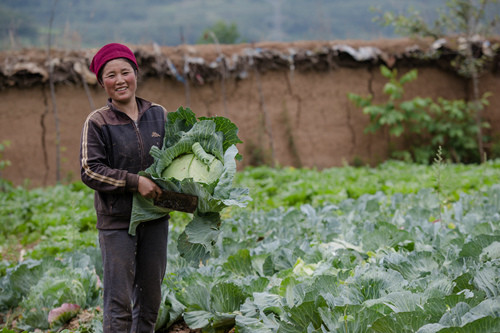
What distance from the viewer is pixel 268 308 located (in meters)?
2.48

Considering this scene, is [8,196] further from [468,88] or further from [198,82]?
[468,88]

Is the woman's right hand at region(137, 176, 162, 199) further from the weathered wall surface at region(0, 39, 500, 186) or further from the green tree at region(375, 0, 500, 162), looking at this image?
the green tree at region(375, 0, 500, 162)

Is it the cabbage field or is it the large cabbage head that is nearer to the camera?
the cabbage field

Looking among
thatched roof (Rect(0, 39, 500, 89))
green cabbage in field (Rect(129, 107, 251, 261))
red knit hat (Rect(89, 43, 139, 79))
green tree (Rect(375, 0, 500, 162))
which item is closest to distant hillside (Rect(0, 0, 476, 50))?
green tree (Rect(375, 0, 500, 162))

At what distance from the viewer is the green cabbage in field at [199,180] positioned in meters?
2.23

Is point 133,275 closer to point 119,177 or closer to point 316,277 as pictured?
point 119,177

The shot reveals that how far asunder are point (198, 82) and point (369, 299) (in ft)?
32.6

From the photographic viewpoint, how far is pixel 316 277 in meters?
2.44

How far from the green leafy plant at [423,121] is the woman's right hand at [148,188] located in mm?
9914

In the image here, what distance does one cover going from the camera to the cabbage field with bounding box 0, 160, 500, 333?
2.09 meters

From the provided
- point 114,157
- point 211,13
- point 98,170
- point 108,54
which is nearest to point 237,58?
point 108,54

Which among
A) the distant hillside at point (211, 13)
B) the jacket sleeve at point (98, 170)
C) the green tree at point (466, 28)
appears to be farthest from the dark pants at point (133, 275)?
the distant hillside at point (211, 13)

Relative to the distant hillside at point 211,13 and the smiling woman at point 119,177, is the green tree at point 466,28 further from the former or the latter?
the distant hillside at point 211,13

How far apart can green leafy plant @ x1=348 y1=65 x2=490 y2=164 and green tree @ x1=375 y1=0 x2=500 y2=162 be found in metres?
0.30
